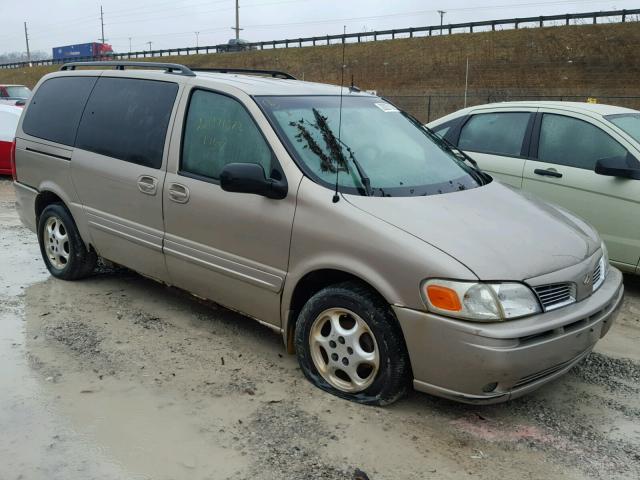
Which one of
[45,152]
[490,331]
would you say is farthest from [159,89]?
[490,331]

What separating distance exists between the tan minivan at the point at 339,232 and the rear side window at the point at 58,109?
0.07 metres

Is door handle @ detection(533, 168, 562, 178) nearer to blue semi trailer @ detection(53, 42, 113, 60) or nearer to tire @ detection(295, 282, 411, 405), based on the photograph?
tire @ detection(295, 282, 411, 405)

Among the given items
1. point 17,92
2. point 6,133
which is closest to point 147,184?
point 6,133

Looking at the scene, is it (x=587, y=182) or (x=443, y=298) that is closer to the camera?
(x=443, y=298)

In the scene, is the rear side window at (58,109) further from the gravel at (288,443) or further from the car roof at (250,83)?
the gravel at (288,443)

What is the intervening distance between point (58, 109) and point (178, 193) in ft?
6.43

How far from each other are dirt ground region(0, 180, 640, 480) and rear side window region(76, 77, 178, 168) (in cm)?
130

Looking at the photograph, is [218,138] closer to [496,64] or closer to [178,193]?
[178,193]

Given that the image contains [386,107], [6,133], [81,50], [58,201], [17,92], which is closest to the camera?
[386,107]

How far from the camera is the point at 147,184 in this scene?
14.6 ft

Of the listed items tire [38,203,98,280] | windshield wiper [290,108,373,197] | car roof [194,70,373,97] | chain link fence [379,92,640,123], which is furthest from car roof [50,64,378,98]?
chain link fence [379,92,640,123]

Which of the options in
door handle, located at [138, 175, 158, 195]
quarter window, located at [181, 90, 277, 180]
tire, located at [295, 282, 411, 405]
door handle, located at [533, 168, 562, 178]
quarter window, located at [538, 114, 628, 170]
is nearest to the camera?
tire, located at [295, 282, 411, 405]

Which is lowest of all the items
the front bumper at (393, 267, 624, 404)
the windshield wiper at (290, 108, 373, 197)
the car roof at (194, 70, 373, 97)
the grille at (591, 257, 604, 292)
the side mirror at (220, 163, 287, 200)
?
the front bumper at (393, 267, 624, 404)

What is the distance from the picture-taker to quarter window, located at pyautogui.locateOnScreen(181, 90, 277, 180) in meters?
3.90
